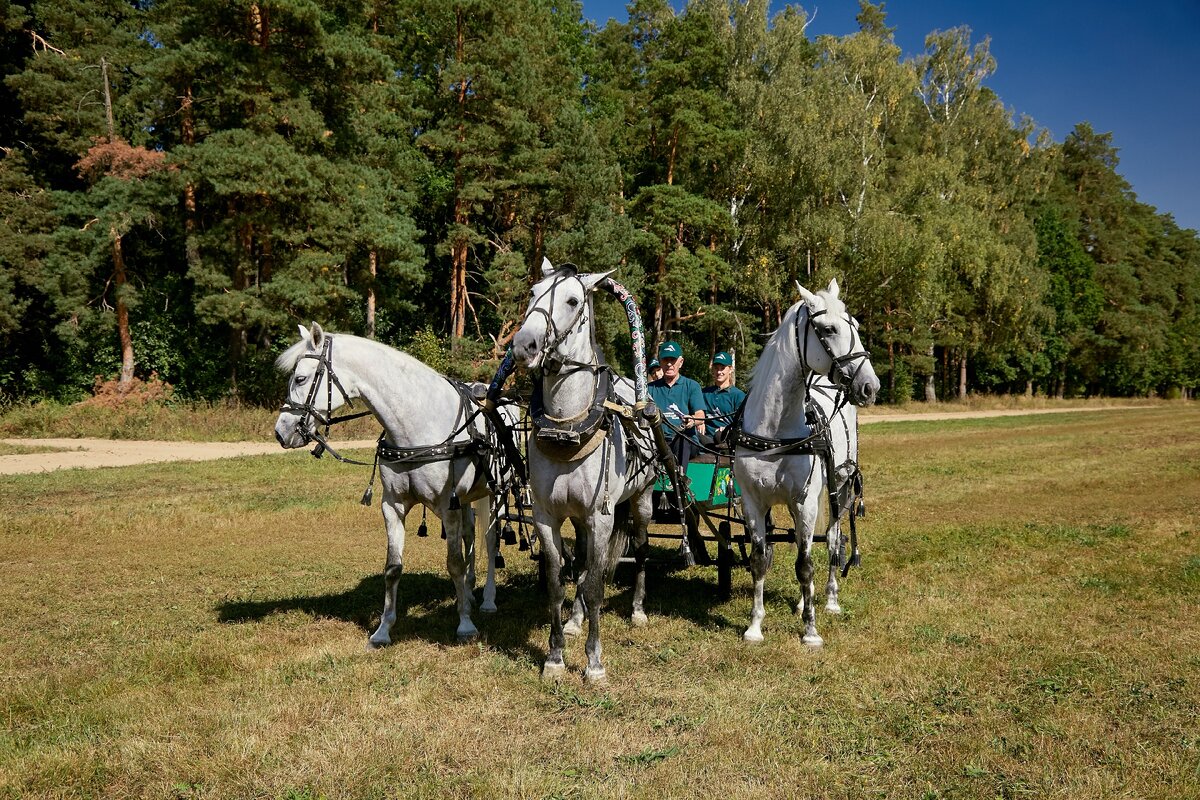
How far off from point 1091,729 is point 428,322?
105 feet

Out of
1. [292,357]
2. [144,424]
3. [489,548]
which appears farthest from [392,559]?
[144,424]

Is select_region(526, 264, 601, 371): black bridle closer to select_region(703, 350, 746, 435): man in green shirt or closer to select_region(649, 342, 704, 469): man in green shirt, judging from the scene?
select_region(649, 342, 704, 469): man in green shirt

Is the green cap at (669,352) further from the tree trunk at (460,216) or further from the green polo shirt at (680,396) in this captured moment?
the tree trunk at (460,216)

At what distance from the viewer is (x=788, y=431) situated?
6.08 m

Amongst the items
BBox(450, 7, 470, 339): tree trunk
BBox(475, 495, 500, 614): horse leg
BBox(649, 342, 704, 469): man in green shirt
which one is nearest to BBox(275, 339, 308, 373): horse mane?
BBox(475, 495, 500, 614): horse leg

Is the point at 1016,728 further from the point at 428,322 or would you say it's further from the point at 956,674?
the point at 428,322

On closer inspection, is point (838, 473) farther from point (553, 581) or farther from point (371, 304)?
point (371, 304)

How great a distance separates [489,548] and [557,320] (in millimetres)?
2899

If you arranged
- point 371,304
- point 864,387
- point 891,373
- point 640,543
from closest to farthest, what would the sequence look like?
1. point 864,387
2. point 640,543
3. point 371,304
4. point 891,373

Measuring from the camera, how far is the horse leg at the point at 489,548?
6.79 m

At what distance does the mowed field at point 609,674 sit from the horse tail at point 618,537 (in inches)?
25.6

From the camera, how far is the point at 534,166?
3003cm

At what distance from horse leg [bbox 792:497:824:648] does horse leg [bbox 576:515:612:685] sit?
1.74 metres

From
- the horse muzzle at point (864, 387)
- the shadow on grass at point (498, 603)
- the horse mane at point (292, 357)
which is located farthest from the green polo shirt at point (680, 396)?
the horse mane at point (292, 357)
